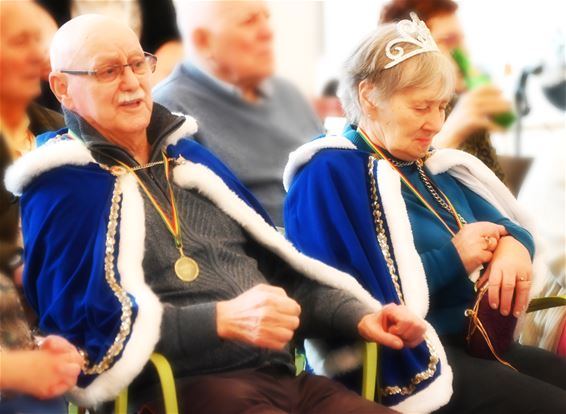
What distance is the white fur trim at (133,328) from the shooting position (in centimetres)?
161

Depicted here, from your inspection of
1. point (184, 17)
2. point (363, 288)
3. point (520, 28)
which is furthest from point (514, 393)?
point (520, 28)

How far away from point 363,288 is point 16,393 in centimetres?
76

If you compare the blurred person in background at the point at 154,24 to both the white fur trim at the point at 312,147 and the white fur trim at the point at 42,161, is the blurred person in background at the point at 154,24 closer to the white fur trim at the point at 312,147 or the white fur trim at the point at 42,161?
the white fur trim at the point at 312,147

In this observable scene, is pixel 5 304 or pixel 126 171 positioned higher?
pixel 126 171

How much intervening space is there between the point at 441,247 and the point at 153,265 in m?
0.67

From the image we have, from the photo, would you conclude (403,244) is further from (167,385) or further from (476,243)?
(167,385)

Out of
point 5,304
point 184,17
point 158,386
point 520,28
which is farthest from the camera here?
point 520,28

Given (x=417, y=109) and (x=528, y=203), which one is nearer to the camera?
(x=417, y=109)

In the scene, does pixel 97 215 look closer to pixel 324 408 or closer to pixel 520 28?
pixel 324 408

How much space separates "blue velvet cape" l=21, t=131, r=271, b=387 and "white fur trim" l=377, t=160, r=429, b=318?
1.98ft

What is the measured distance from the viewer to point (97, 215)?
1735 mm

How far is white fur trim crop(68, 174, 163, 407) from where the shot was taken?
161cm

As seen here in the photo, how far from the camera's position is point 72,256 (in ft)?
5.55

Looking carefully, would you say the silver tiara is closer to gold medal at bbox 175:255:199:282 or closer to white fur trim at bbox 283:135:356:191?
white fur trim at bbox 283:135:356:191
